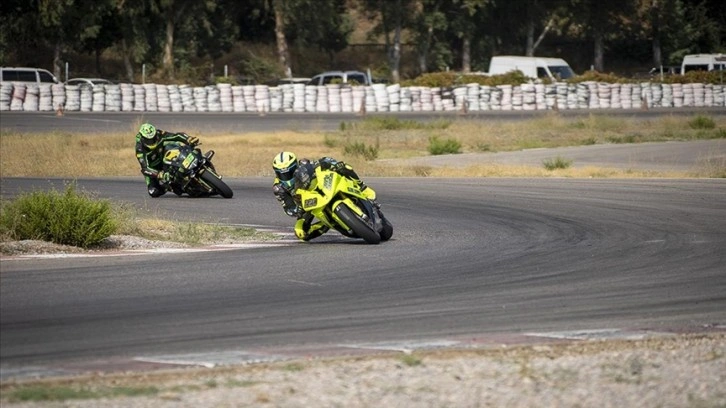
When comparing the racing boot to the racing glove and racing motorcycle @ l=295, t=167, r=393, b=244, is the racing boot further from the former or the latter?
the racing glove

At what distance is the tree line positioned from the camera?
59094mm

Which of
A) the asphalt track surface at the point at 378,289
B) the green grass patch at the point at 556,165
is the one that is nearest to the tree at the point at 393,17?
the green grass patch at the point at 556,165

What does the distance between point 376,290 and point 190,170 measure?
29.7 feet

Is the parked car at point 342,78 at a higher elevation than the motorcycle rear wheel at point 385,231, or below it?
higher

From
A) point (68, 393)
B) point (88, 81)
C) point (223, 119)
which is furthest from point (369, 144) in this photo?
point (68, 393)

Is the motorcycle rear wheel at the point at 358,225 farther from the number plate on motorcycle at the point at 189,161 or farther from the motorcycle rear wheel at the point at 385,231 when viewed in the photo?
the number plate on motorcycle at the point at 189,161

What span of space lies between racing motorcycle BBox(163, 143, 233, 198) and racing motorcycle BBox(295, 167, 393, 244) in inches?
227

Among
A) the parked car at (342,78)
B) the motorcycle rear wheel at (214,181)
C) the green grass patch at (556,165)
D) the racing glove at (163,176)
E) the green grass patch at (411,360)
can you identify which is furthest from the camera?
the parked car at (342,78)

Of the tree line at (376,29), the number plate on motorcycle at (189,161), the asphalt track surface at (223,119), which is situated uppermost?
the tree line at (376,29)

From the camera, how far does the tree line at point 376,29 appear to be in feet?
194

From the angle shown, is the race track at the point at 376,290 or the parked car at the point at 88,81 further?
the parked car at the point at 88,81

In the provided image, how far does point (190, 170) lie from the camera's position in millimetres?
18891

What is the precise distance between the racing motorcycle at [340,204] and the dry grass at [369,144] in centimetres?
1099

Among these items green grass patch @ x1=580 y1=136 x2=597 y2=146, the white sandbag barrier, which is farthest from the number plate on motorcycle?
the white sandbag barrier
